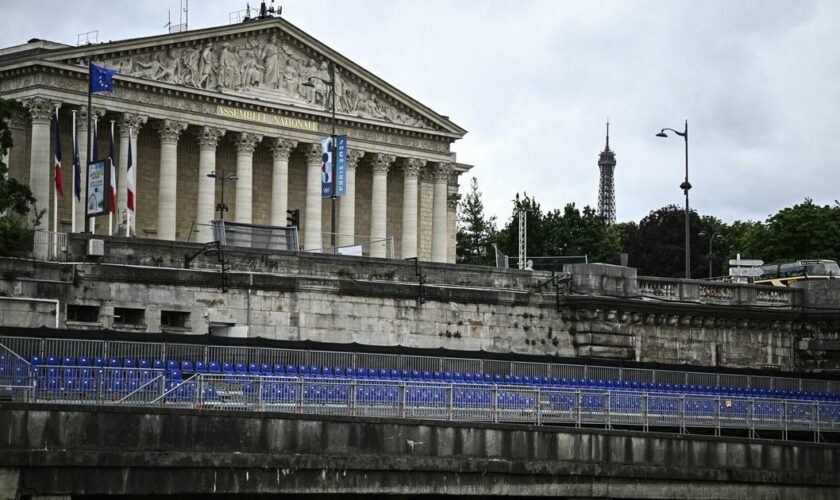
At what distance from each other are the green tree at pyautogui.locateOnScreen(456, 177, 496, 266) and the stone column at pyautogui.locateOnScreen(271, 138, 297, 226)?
4418cm

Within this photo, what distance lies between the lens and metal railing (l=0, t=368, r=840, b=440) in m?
35.2

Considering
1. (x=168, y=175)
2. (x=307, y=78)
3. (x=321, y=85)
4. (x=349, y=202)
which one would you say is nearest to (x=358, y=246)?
(x=168, y=175)

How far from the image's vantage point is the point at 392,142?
105 m

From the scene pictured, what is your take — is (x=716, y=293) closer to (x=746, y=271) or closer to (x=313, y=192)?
(x=746, y=271)

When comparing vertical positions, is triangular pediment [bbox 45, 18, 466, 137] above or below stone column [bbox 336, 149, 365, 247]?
above

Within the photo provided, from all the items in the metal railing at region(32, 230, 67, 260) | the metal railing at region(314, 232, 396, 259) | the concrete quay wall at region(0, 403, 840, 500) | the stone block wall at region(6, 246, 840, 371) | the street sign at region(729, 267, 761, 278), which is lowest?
the concrete quay wall at region(0, 403, 840, 500)

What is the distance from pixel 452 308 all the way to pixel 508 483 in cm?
1697

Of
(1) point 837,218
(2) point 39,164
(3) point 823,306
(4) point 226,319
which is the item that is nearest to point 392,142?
(2) point 39,164

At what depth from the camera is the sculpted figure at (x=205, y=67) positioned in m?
94.9

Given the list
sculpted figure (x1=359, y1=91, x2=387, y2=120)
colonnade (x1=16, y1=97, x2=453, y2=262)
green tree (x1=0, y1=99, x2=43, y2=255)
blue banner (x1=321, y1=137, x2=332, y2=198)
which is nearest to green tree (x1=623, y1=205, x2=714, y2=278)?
colonnade (x1=16, y1=97, x2=453, y2=262)

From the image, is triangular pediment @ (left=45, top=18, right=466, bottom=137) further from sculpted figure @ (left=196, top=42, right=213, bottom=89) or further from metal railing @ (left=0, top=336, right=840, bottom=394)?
metal railing @ (left=0, top=336, right=840, bottom=394)

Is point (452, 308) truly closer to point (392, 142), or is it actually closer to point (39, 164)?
point (39, 164)

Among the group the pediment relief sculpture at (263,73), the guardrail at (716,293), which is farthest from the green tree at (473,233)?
the guardrail at (716,293)

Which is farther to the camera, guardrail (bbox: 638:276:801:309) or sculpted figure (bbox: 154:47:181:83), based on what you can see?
sculpted figure (bbox: 154:47:181:83)
